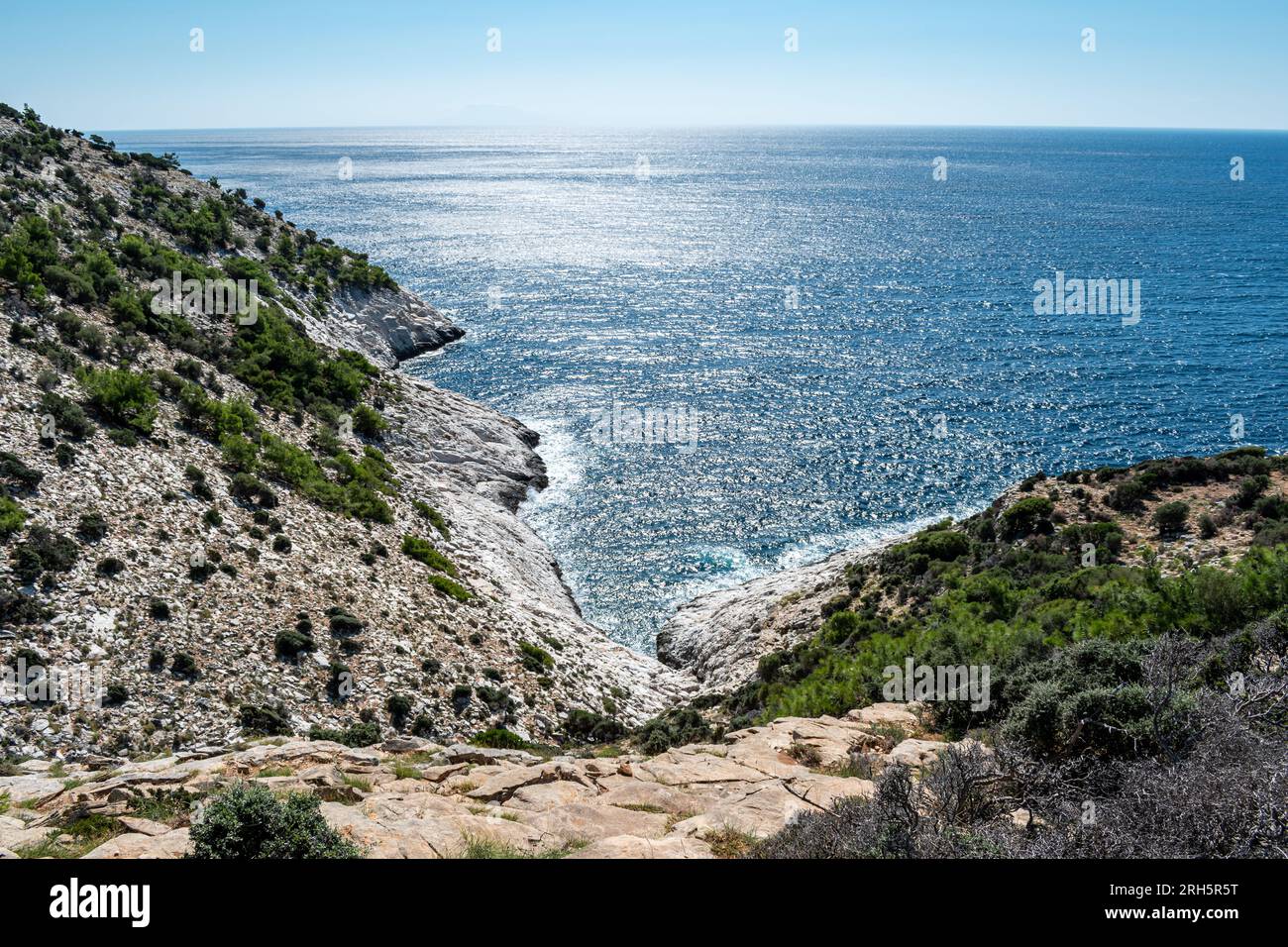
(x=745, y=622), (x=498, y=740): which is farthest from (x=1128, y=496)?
(x=498, y=740)

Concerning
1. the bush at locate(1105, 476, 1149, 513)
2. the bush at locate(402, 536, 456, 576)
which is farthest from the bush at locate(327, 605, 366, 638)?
the bush at locate(1105, 476, 1149, 513)

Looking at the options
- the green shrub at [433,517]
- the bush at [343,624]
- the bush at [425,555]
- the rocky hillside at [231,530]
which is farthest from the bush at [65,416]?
the green shrub at [433,517]

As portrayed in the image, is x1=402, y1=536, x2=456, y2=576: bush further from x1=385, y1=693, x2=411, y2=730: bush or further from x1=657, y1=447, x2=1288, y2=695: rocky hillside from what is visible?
x1=657, y1=447, x2=1288, y2=695: rocky hillside

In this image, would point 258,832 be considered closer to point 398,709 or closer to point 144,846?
point 144,846

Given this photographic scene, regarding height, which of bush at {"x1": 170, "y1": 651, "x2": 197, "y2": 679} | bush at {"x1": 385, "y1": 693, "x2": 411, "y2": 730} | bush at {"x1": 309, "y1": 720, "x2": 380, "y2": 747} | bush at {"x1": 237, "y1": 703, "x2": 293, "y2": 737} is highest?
bush at {"x1": 170, "y1": 651, "x2": 197, "y2": 679}

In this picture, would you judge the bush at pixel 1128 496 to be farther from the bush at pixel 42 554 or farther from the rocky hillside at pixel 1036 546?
the bush at pixel 42 554


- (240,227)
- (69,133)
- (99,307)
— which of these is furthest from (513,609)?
(69,133)

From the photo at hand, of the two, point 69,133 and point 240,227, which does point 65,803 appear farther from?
point 69,133
